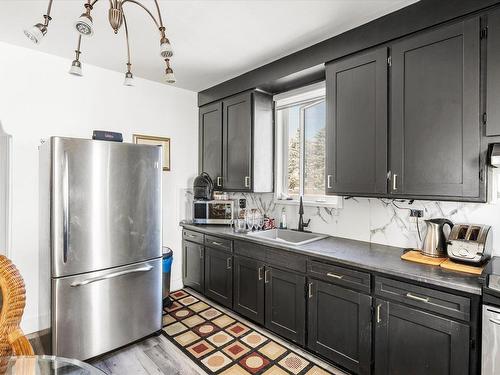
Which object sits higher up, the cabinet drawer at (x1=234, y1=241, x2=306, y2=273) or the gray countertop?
the gray countertop

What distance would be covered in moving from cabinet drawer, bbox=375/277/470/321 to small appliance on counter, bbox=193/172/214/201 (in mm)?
2178

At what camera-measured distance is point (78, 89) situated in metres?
2.85

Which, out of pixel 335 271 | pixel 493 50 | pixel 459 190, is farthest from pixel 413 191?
pixel 493 50

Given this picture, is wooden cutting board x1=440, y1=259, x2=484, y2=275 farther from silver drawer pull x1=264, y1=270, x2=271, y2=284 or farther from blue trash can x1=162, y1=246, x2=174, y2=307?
blue trash can x1=162, y1=246, x2=174, y2=307

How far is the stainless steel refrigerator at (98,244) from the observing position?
202 cm

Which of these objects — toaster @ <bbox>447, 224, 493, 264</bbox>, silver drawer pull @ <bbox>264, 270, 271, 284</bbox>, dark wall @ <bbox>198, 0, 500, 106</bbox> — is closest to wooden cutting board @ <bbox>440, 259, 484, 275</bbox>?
toaster @ <bbox>447, 224, 493, 264</bbox>

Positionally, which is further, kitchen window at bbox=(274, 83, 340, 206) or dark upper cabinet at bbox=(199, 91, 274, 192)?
dark upper cabinet at bbox=(199, 91, 274, 192)

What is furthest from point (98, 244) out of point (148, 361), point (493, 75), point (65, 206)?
point (493, 75)

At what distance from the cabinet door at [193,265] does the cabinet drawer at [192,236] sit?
0.05 metres

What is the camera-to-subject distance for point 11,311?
101 centimetres

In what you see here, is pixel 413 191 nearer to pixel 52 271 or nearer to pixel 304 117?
pixel 304 117

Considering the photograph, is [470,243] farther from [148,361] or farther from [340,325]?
[148,361]

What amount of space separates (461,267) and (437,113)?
0.96m

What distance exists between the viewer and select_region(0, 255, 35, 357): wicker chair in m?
0.98
